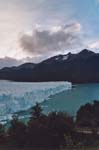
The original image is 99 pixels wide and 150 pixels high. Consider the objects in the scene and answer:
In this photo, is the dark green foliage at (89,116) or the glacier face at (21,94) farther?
the glacier face at (21,94)

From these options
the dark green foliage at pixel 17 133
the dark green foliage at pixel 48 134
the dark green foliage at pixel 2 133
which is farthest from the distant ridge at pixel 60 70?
the dark green foliage at pixel 48 134

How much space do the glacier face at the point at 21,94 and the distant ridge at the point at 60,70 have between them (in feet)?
1.51

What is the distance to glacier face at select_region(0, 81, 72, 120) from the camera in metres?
17.5

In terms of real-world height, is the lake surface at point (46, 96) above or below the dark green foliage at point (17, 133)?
above

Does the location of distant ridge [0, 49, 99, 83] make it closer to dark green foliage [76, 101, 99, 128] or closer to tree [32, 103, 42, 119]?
dark green foliage [76, 101, 99, 128]

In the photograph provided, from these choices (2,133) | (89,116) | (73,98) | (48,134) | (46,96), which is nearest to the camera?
(48,134)

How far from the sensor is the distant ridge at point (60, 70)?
69.3 ft

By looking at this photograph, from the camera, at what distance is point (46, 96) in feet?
66.5

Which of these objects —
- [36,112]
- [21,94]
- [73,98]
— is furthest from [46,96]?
[36,112]

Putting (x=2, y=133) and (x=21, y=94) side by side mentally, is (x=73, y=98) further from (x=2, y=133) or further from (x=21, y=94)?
(x=2, y=133)

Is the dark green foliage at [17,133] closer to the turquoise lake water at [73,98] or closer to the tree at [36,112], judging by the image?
the tree at [36,112]

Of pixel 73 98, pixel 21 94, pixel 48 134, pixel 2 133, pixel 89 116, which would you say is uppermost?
pixel 21 94

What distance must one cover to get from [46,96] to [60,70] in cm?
205

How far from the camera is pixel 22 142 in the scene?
13.0 m
